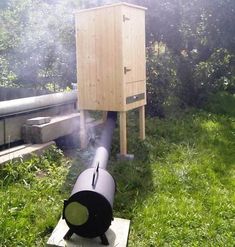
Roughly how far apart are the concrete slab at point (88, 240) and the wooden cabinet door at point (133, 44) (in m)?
2.08

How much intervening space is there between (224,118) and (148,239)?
4.63m

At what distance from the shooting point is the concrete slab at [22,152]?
3.76m

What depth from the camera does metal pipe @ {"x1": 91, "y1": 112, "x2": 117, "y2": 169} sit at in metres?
3.24

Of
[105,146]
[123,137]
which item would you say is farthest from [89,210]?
[123,137]

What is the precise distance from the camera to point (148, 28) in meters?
7.69

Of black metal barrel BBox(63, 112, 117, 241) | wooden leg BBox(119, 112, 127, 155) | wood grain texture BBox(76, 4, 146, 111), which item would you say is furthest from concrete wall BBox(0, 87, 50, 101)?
black metal barrel BBox(63, 112, 117, 241)

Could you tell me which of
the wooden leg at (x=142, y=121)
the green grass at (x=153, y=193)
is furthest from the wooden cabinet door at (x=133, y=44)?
the green grass at (x=153, y=193)

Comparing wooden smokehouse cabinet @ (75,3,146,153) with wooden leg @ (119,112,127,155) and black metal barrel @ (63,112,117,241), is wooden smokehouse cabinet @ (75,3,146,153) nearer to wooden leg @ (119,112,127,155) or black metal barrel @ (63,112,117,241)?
wooden leg @ (119,112,127,155)

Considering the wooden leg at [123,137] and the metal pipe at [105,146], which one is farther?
the wooden leg at [123,137]

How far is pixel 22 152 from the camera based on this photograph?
402 cm

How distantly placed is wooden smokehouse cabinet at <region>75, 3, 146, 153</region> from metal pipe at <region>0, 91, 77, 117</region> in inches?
25.6

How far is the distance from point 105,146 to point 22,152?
1013 millimetres

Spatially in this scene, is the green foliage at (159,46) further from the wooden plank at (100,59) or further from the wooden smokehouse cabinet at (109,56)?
the wooden plank at (100,59)

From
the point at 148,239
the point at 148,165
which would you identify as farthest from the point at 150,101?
the point at 148,239
